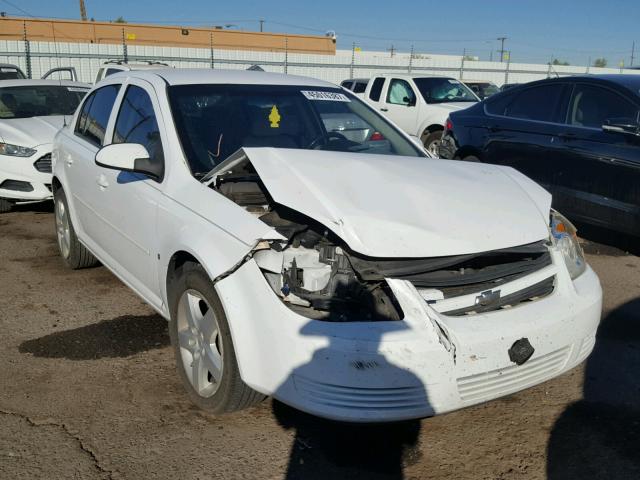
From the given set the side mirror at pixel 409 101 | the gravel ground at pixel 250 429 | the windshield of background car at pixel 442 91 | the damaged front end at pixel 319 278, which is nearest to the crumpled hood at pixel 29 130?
the gravel ground at pixel 250 429

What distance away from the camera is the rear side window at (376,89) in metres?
14.3

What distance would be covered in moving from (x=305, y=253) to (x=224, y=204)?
46cm

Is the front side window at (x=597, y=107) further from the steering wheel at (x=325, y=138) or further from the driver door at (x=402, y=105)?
the driver door at (x=402, y=105)

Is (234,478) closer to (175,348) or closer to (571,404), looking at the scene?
(175,348)

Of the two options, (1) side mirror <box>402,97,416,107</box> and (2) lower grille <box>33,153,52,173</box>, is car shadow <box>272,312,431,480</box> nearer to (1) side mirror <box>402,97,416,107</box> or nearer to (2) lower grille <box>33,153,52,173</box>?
(2) lower grille <box>33,153,52,173</box>

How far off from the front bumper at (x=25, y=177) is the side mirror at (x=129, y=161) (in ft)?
13.2

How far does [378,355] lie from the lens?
2471 mm

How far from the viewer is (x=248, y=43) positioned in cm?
3662

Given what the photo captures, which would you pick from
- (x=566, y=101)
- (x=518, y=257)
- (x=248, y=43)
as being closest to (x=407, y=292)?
(x=518, y=257)

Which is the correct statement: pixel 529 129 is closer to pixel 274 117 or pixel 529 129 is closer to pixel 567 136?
pixel 567 136

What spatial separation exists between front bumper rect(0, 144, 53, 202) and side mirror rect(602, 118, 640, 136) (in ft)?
18.9

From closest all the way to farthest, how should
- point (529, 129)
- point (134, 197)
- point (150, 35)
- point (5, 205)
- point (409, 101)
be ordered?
point (134, 197) < point (529, 129) < point (5, 205) < point (409, 101) < point (150, 35)

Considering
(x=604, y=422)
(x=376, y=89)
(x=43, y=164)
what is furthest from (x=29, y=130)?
(x=376, y=89)

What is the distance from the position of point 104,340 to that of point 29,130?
4416 mm
